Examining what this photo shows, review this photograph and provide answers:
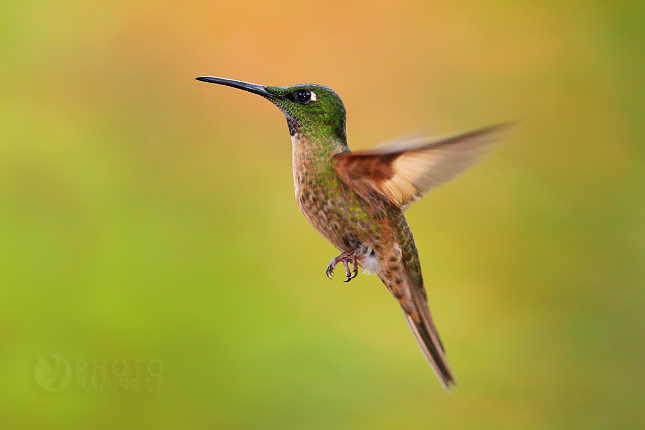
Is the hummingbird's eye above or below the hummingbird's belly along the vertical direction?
above

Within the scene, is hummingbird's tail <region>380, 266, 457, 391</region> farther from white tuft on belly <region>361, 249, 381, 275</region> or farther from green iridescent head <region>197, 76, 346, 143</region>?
green iridescent head <region>197, 76, 346, 143</region>

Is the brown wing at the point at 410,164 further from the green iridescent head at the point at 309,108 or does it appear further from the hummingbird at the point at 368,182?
the green iridescent head at the point at 309,108

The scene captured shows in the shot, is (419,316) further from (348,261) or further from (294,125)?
(294,125)

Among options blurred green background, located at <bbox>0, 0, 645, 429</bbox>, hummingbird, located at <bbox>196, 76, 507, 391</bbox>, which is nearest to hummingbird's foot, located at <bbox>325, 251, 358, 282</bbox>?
hummingbird, located at <bbox>196, 76, 507, 391</bbox>

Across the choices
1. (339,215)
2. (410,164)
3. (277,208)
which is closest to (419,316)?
(339,215)

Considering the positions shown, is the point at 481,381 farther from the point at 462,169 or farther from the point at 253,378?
the point at 462,169

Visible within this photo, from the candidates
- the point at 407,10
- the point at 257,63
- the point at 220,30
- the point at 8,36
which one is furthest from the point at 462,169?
the point at 8,36

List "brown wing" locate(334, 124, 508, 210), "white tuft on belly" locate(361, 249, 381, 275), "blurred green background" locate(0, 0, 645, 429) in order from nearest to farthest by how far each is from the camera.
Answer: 1. "brown wing" locate(334, 124, 508, 210)
2. "white tuft on belly" locate(361, 249, 381, 275)
3. "blurred green background" locate(0, 0, 645, 429)
